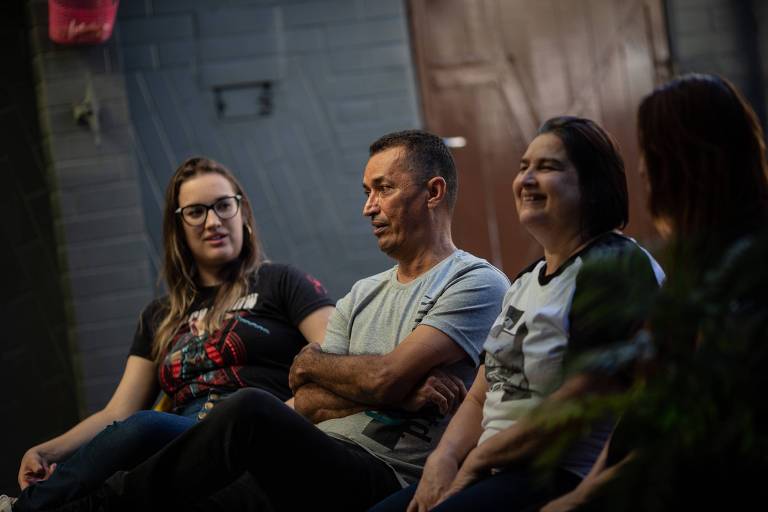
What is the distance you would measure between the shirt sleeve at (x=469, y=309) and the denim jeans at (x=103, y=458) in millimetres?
706

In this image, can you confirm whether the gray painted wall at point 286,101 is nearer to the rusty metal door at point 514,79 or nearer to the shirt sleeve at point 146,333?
the rusty metal door at point 514,79

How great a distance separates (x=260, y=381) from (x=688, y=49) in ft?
9.07

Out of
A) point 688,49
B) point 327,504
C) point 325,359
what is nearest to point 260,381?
point 325,359

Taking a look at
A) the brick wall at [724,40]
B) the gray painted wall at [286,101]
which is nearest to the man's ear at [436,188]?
the gray painted wall at [286,101]

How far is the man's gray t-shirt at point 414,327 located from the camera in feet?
6.83

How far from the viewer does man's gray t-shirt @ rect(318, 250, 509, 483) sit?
2082 mm

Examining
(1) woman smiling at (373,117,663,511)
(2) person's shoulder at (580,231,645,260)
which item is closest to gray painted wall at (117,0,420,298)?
(1) woman smiling at (373,117,663,511)

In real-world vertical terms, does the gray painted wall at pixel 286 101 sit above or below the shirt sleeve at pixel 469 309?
above

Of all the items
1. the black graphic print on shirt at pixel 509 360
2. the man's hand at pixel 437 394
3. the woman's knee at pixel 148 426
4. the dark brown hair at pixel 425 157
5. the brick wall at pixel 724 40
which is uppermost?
the brick wall at pixel 724 40

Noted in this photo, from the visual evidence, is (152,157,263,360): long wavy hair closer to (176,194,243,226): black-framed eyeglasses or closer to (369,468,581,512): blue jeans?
(176,194,243,226): black-framed eyeglasses

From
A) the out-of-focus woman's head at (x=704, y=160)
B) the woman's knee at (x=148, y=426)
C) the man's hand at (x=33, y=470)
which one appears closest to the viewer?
the out-of-focus woman's head at (x=704, y=160)

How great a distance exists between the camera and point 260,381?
8.55ft

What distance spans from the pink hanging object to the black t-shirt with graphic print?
1586 mm

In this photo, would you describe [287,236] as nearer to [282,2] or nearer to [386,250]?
[282,2]
